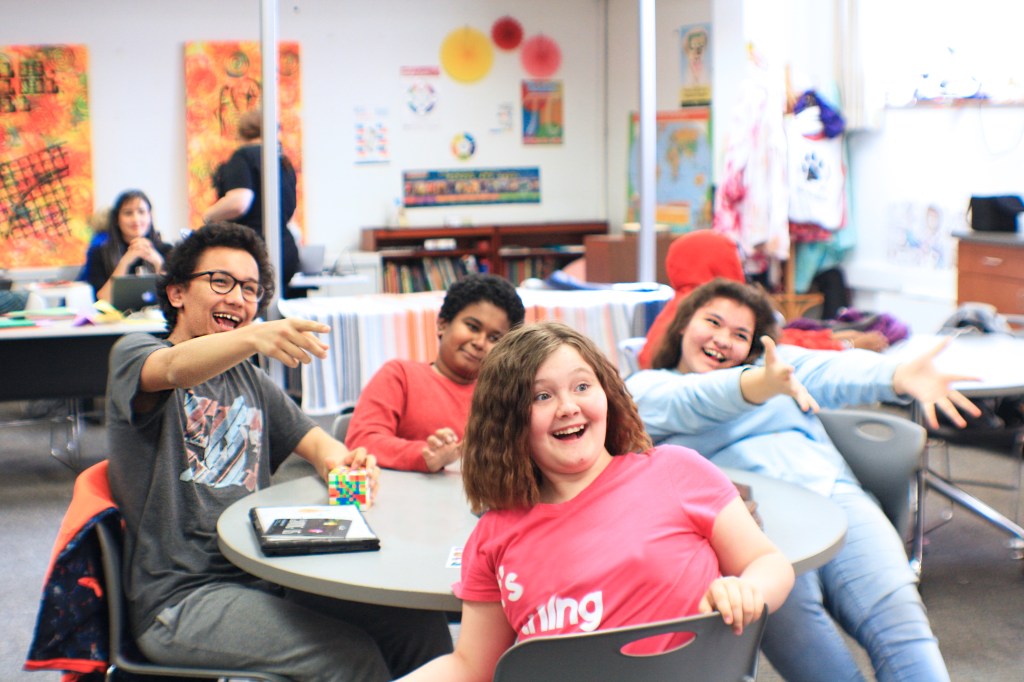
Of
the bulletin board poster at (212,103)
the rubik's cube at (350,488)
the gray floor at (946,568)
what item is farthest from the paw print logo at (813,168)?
the rubik's cube at (350,488)

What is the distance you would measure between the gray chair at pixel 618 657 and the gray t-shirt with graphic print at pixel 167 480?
2.63 feet

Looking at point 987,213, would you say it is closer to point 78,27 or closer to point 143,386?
point 143,386

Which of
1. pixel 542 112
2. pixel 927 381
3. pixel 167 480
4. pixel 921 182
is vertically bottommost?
pixel 167 480

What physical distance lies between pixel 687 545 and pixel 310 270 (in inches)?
218

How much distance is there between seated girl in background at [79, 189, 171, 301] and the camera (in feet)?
19.1

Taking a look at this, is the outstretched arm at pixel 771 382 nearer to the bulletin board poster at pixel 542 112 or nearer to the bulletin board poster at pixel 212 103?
the bulletin board poster at pixel 212 103

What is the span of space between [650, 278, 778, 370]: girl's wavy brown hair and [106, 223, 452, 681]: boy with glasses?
2.75ft

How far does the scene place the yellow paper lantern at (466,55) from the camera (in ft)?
30.4

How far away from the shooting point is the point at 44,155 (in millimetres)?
8281

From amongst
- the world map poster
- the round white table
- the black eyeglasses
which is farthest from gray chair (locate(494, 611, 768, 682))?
the world map poster

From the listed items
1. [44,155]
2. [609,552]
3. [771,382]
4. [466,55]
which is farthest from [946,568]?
[44,155]

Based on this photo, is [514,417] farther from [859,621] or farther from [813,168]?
[813,168]

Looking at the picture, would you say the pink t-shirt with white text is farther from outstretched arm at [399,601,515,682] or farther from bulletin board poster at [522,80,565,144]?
bulletin board poster at [522,80,565,144]

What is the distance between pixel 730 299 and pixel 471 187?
682cm
